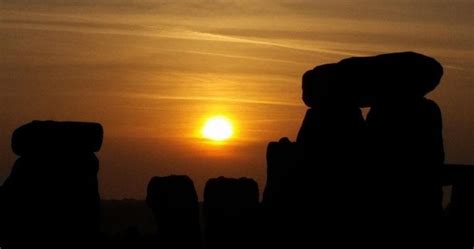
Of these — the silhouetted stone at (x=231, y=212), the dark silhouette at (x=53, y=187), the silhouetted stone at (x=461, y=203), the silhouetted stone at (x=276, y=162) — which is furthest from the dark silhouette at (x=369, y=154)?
the silhouetted stone at (x=231, y=212)

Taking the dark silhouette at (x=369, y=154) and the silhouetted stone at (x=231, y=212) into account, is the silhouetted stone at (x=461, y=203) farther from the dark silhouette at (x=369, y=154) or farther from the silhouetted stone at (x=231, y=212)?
the silhouetted stone at (x=231, y=212)

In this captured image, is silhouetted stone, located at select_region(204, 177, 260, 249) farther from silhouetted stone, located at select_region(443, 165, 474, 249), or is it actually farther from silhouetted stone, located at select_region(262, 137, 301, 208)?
silhouetted stone, located at select_region(443, 165, 474, 249)

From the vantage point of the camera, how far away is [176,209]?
97.7 ft

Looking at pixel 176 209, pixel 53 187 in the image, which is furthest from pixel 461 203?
pixel 53 187

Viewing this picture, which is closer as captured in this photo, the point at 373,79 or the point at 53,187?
the point at 373,79

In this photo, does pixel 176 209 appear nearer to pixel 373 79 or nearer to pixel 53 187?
pixel 53 187

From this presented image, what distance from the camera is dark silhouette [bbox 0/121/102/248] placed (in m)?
24.8

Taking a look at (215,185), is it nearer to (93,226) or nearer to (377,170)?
(93,226)

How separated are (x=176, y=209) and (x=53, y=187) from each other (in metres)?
5.33

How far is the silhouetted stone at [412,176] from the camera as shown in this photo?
21594 mm

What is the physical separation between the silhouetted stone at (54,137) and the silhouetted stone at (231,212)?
4.98 m

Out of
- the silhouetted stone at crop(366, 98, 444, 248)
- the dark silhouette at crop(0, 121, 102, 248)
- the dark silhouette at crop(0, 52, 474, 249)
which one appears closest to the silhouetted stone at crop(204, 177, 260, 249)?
the dark silhouette at crop(0, 52, 474, 249)

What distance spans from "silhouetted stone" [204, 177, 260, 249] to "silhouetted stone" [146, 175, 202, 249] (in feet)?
1.12

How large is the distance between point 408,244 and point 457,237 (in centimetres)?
198
